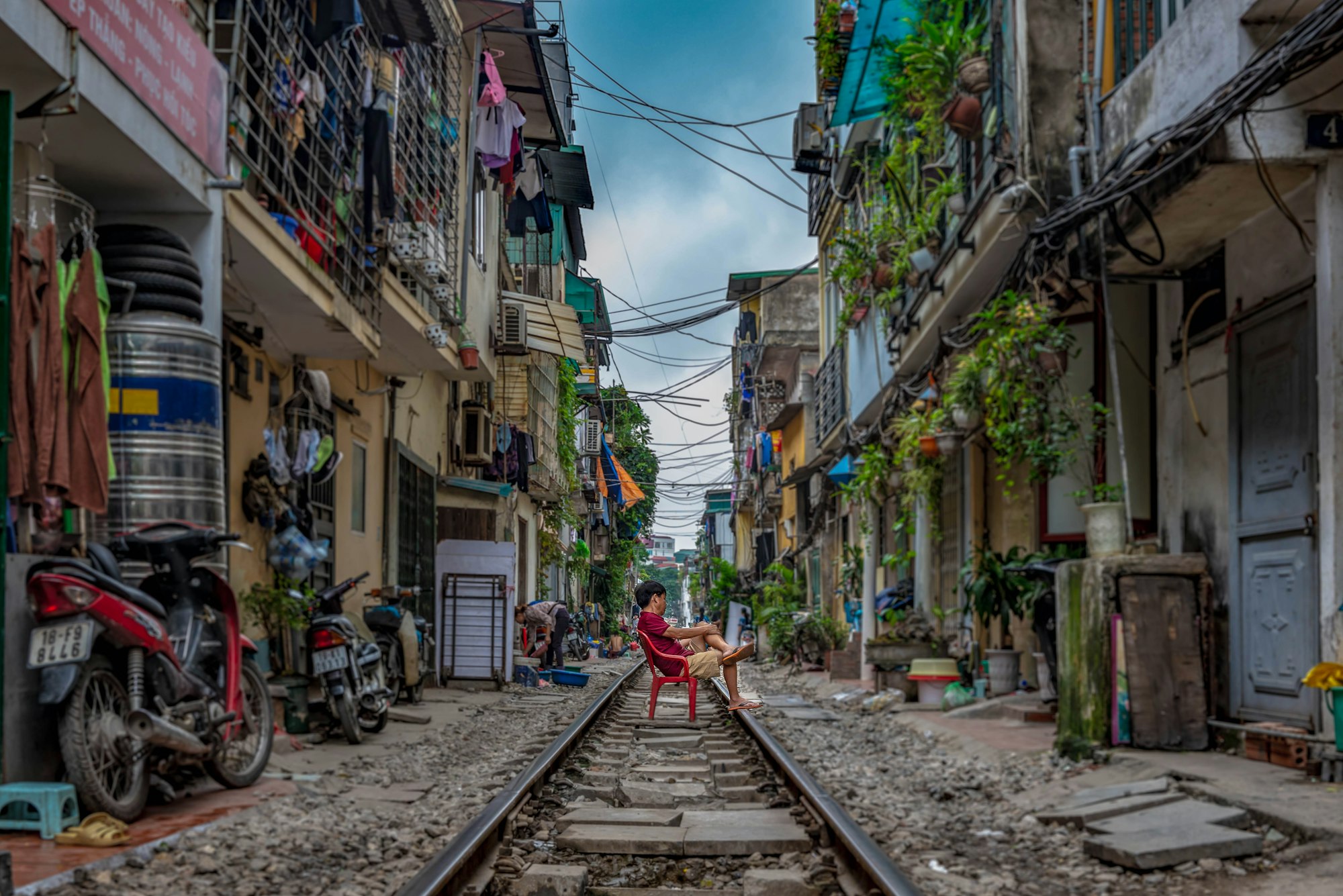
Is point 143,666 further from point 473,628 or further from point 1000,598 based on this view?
point 473,628

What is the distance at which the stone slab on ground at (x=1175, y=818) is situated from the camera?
5332mm

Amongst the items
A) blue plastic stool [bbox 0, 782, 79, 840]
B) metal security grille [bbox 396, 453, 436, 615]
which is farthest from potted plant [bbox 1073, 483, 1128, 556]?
metal security grille [bbox 396, 453, 436, 615]

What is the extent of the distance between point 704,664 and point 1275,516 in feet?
16.1

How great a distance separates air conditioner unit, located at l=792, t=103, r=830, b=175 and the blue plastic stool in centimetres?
2105

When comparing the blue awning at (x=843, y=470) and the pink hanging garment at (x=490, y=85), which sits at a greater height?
the pink hanging garment at (x=490, y=85)

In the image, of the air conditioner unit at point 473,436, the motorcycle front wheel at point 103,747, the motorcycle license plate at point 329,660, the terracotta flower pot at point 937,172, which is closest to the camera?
the motorcycle front wheel at point 103,747

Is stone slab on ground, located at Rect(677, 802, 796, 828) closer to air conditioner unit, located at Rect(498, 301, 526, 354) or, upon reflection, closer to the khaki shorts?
the khaki shorts

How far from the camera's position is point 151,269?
22.6 ft

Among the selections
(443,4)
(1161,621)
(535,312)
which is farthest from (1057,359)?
(535,312)

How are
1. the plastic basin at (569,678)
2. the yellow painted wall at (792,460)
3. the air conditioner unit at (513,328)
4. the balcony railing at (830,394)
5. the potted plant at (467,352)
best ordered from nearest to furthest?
the potted plant at (467,352) → the plastic basin at (569,678) → the air conditioner unit at (513,328) → the balcony railing at (830,394) → the yellow painted wall at (792,460)

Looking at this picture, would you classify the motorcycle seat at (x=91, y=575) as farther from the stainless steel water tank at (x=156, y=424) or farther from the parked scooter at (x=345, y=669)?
the parked scooter at (x=345, y=669)

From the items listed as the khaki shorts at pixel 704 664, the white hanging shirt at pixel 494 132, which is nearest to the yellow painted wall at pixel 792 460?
the white hanging shirt at pixel 494 132

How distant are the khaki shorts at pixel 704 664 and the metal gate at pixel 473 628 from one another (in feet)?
17.5

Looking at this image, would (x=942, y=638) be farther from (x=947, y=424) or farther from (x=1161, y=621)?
(x=1161, y=621)
